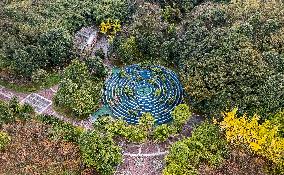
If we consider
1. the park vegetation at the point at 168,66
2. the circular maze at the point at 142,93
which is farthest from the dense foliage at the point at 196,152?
the circular maze at the point at 142,93

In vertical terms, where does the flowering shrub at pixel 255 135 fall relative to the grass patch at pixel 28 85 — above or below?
above

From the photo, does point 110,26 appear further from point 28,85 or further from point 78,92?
point 28,85

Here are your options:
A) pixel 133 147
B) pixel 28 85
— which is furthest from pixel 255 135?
pixel 28 85

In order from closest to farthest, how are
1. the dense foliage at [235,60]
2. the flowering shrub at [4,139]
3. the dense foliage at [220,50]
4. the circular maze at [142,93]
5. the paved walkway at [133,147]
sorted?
1. the flowering shrub at [4,139]
2. the paved walkway at [133,147]
3. the dense foliage at [235,60]
4. the dense foliage at [220,50]
5. the circular maze at [142,93]

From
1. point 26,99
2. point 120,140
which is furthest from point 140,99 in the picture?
point 26,99

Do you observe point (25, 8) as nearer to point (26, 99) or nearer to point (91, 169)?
point (26, 99)

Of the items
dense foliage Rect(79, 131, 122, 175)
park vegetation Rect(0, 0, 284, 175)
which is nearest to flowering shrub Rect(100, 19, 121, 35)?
park vegetation Rect(0, 0, 284, 175)

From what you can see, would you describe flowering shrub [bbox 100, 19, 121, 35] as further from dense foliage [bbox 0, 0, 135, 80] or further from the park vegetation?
dense foliage [bbox 0, 0, 135, 80]

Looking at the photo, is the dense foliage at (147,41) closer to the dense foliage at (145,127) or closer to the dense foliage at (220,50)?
the dense foliage at (220,50)

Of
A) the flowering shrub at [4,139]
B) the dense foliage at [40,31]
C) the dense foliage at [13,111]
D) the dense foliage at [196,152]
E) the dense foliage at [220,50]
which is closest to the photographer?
the dense foliage at [196,152]
